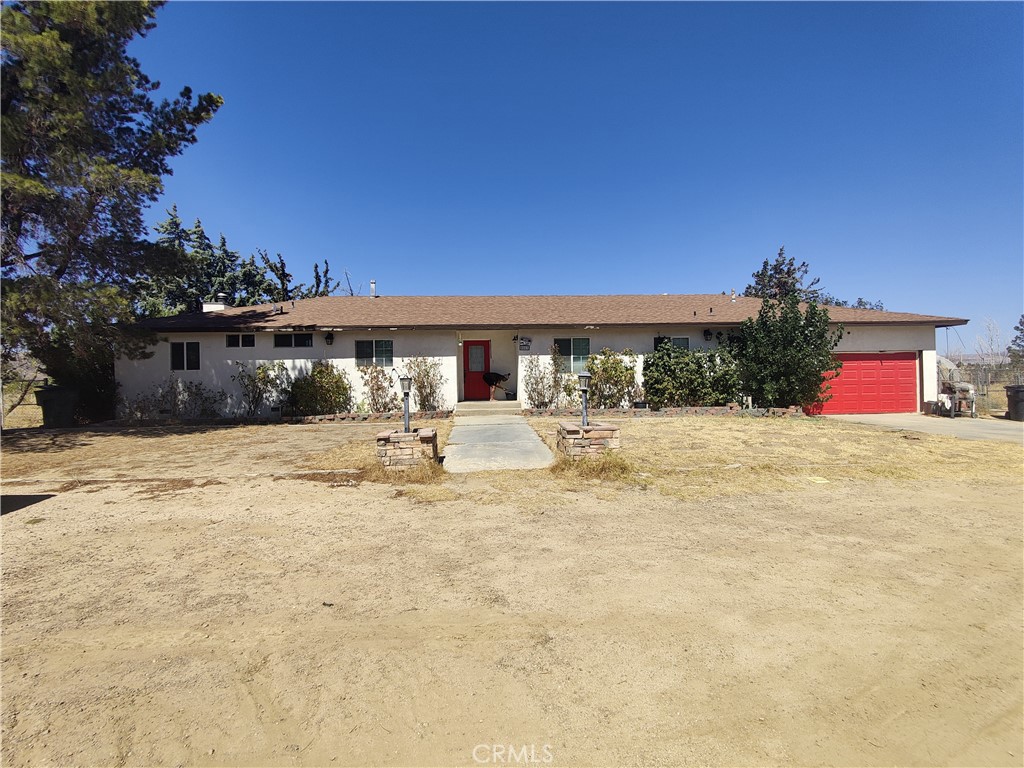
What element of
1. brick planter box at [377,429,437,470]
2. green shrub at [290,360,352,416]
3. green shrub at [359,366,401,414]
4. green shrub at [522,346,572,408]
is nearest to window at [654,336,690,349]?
green shrub at [522,346,572,408]

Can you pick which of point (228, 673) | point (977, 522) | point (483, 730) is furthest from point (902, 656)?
point (228, 673)

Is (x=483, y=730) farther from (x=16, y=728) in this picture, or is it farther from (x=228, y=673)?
(x=16, y=728)

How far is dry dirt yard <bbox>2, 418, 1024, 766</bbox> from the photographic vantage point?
6.31ft

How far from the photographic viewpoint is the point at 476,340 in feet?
53.6

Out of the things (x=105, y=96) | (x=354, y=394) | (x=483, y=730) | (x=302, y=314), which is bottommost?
(x=483, y=730)

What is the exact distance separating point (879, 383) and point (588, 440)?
47.6 ft

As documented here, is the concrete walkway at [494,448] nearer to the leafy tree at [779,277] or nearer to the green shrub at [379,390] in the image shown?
the green shrub at [379,390]

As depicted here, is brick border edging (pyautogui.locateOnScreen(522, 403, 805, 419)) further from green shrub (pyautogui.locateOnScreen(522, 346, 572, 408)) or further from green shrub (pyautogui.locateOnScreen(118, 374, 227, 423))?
green shrub (pyautogui.locateOnScreen(118, 374, 227, 423))

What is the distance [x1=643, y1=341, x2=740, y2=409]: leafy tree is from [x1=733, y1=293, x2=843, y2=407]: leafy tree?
0.61 metres

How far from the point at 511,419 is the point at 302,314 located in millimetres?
8538

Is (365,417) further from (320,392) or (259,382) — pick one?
(259,382)

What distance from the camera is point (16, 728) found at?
6.47 ft

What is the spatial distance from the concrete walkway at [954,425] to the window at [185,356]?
20419 millimetres

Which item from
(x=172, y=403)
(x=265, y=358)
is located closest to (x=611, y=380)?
(x=265, y=358)
